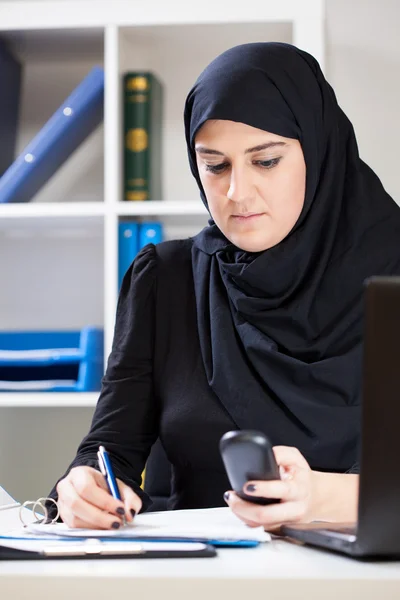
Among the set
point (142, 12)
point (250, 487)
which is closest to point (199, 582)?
point (250, 487)

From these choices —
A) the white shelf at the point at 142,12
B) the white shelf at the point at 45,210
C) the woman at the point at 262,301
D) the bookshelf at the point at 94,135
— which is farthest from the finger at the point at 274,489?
the white shelf at the point at 142,12

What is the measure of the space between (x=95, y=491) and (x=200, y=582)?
0.46m

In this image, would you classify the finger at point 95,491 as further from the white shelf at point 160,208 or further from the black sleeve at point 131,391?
the white shelf at point 160,208

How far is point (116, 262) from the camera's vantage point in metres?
2.31

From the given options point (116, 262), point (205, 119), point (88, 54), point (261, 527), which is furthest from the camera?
point (88, 54)

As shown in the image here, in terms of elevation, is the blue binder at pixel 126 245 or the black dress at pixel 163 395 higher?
the blue binder at pixel 126 245

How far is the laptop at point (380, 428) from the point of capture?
2.09ft

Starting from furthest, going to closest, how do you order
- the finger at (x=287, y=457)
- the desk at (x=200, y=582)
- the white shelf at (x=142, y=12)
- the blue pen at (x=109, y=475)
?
the white shelf at (x=142, y=12), the blue pen at (x=109, y=475), the finger at (x=287, y=457), the desk at (x=200, y=582)

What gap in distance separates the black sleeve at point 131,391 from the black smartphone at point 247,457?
20.2 inches

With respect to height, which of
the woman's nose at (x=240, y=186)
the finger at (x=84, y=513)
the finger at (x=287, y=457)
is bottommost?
the finger at (x=84, y=513)

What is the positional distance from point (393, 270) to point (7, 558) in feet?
3.11

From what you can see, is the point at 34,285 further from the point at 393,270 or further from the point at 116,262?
the point at 393,270

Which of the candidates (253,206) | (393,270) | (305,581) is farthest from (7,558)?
(393,270)

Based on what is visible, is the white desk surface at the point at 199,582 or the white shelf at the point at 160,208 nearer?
the white desk surface at the point at 199,582
